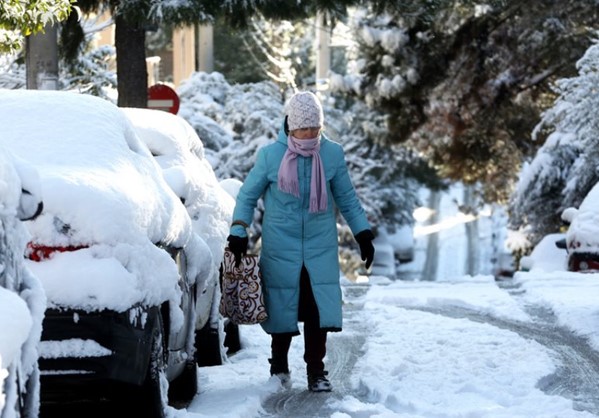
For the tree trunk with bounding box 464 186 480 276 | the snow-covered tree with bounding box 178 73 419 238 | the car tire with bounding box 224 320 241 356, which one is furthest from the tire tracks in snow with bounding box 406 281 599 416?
the tree trunk with bounding box 464 186 480 276

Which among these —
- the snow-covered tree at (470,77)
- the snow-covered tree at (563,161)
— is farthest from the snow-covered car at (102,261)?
the snow-covered tree at (470,77)

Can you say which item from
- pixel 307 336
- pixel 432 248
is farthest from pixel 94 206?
pixel 432 248

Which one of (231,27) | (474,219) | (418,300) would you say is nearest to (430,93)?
(231,27)

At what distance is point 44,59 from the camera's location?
15508 mm

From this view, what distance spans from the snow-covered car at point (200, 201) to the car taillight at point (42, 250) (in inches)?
82.3

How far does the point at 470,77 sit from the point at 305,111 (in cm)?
2320

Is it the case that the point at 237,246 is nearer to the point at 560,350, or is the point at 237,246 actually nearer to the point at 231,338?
the point at 231,338

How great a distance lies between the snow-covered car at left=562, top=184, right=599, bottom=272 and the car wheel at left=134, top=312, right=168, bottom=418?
36.5 ft

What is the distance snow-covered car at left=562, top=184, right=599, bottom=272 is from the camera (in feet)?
58.7

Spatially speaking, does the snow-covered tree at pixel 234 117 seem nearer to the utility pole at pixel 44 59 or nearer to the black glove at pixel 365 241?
the utility pole at pixel 44 59

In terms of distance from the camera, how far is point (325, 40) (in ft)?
123

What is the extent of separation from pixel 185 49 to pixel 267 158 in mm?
44186

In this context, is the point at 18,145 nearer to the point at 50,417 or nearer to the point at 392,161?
the point at 50,417

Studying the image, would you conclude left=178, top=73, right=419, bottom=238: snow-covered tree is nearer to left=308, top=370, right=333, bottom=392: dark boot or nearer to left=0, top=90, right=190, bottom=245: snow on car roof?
left=308, top=370, right=333, bottom=392: dark boot
